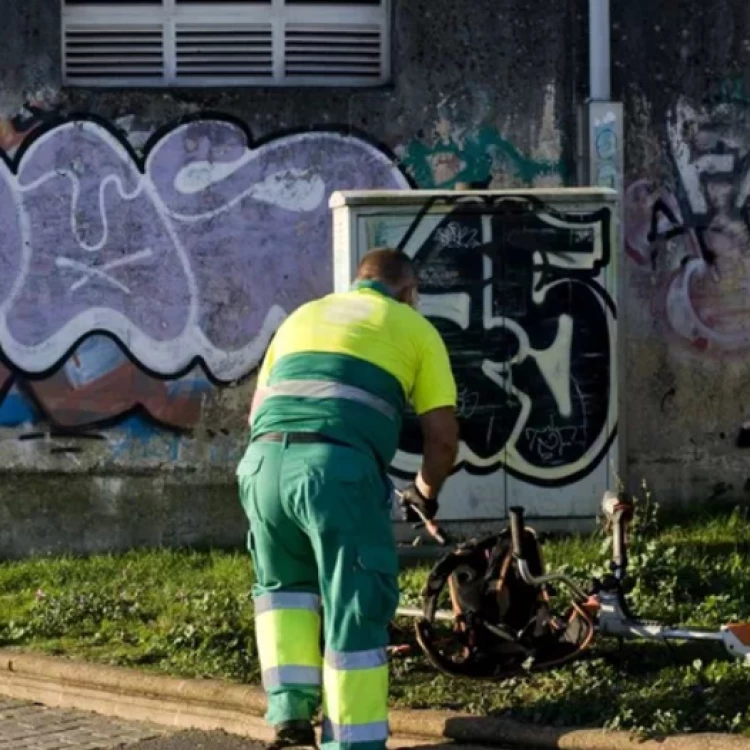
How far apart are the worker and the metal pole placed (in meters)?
4.24

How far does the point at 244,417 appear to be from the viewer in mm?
10961

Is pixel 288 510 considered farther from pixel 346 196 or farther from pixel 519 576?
pixel 346 196

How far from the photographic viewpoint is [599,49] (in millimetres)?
10781

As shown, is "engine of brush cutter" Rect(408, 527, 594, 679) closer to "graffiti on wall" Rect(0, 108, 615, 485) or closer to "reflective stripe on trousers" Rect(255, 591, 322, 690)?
"reflective stripe on trousers" Rect(255, 591, 322, 690)

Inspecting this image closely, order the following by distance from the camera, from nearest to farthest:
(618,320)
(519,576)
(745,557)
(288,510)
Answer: (288,510), (519,576), (745,557), (618,320)

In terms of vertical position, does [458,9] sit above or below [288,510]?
above

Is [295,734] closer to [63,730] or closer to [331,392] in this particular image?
[331,392]

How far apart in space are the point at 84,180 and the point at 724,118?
3.89 meters

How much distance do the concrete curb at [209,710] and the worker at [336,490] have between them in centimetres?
51

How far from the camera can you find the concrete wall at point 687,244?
10977 mm

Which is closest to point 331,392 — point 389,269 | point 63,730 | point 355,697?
point 389,269

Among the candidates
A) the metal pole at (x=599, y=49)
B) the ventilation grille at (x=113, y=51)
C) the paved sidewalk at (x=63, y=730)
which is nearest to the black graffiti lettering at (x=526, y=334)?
the metal pole at (x=599, y=49)

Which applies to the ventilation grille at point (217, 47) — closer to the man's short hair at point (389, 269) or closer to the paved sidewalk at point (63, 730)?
the man's short hair at point (389, 269)

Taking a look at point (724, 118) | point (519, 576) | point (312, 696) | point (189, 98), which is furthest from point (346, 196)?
point (312, 696)
